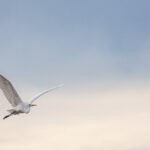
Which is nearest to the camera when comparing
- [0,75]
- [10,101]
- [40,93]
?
[0,75]

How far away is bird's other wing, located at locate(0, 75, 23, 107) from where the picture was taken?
2897 inches

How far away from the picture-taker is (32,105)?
271 ft

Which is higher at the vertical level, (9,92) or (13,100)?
(9,92)

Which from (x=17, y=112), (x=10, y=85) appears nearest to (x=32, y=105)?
(x=17, y=112)

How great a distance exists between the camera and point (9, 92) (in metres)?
76.2

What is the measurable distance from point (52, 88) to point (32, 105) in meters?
8.61

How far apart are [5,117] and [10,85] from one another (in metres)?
7.82

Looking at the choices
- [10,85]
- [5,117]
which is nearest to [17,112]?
[5,117]

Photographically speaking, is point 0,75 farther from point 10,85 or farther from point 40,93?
point 40,93

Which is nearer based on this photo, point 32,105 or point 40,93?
point 32,105

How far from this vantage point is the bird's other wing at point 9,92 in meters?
73.6

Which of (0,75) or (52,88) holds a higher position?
(0,75)

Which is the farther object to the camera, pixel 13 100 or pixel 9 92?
pixel 13 100

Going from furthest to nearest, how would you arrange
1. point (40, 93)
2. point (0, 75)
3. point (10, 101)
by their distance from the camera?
point (40, 93)
point (10, 101)
point (0, 75)
